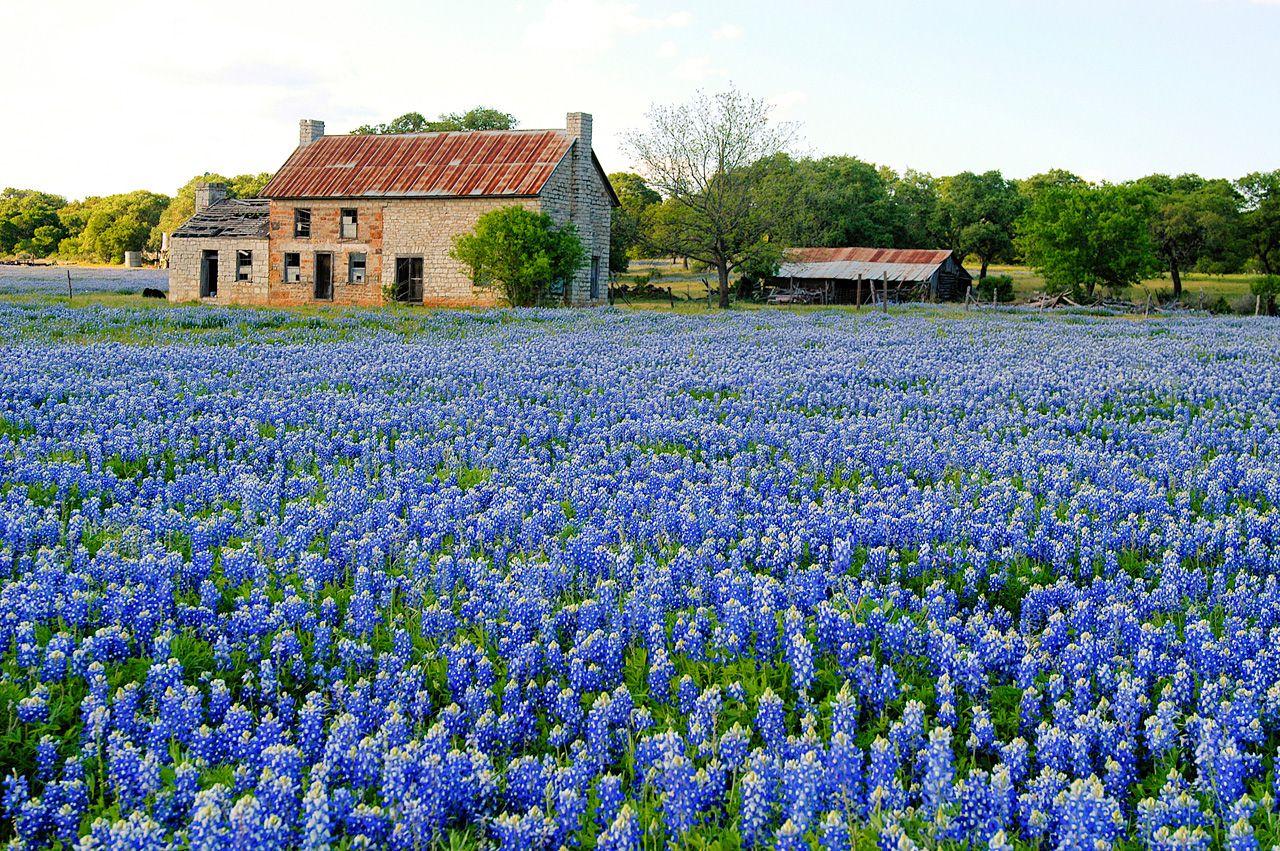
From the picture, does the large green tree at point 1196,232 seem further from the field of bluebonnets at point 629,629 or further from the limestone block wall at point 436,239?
the field of bluebonnets at point 629,629

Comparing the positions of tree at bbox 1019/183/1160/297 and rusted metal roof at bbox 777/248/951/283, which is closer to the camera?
tree at bbox 1019/183/1160/297

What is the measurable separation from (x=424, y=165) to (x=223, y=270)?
10971 millimetres

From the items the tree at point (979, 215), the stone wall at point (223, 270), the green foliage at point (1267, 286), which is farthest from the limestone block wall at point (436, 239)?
the tree at point (979, 215)

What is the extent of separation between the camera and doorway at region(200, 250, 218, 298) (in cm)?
4634

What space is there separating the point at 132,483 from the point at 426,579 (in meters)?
3.02

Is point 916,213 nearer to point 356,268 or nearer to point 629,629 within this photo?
point 356,268

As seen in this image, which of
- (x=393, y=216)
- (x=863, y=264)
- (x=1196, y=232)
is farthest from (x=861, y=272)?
(x=393, y=216)

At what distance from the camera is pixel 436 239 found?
41219 mm

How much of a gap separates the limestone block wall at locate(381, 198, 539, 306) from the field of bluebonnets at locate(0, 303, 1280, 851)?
31.1 m

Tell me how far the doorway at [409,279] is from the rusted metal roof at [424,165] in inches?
107

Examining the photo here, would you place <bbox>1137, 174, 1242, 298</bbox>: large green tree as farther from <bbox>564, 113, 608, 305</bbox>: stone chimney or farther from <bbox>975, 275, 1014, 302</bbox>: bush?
<bbox>564, 113, 608, 305</bbox>: stone chimney

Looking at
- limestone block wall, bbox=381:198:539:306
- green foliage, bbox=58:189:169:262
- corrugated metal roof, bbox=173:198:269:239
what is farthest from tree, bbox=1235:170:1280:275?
green foliage, bbox=58:189:169:262

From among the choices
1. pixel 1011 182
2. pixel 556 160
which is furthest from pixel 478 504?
pixel 1011 182

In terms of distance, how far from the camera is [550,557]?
5422mm
